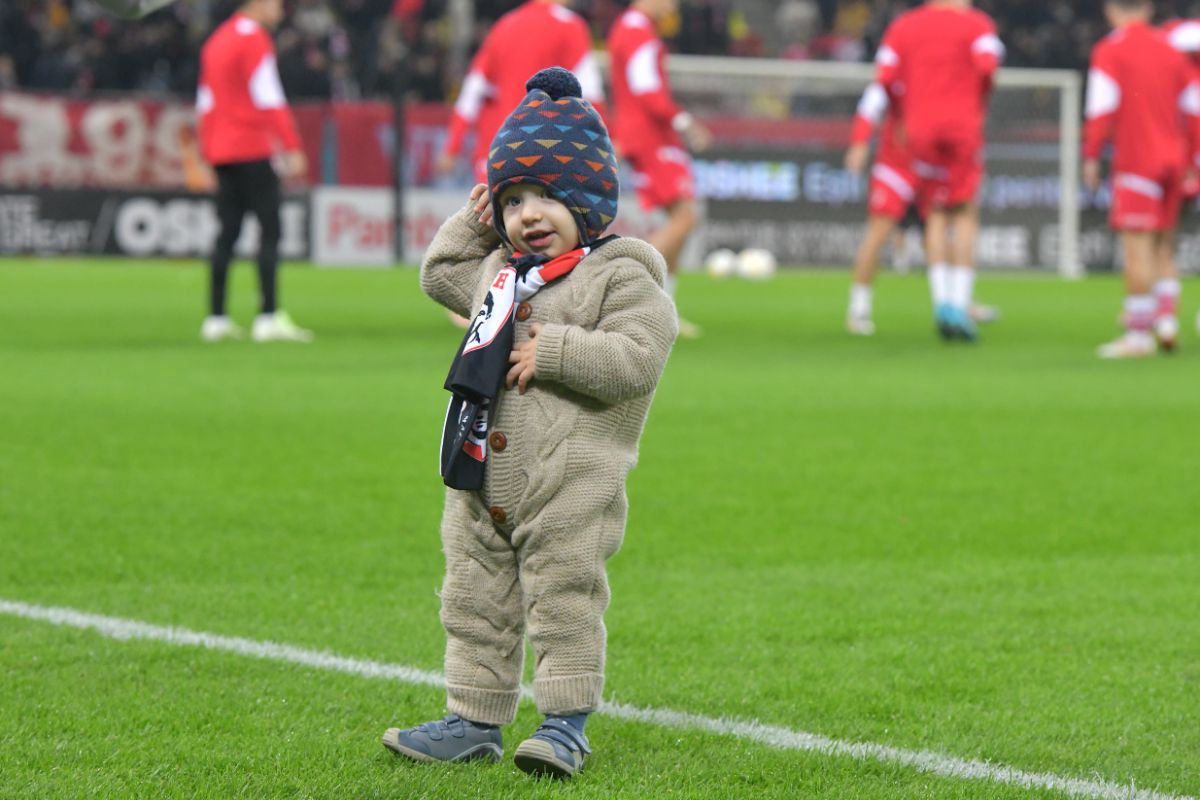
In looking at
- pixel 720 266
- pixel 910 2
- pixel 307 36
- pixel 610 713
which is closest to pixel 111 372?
pixel 610 713

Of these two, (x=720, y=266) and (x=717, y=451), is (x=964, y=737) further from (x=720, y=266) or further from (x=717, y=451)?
(x=720, y=266)

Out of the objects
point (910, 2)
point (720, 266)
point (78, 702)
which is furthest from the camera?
point (910, 2)

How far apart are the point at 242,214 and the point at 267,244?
13.4 inches

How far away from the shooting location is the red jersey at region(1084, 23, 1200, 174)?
38.7ft

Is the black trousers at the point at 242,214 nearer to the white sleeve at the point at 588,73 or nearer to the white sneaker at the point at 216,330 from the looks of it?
the white sneaker at the point at 216,330

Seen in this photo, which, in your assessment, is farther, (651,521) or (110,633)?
(651,521)

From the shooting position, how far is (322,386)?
30.1 feet

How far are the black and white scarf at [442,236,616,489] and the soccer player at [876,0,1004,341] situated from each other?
31.6 ft

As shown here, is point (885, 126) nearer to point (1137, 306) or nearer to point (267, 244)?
point (1137, 306)

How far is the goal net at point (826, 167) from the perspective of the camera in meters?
23.1

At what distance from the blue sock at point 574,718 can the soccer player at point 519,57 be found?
29.1 ft

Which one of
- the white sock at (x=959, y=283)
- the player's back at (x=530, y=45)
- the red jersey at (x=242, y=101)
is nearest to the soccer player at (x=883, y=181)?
the white sock at (x=959, y=283)

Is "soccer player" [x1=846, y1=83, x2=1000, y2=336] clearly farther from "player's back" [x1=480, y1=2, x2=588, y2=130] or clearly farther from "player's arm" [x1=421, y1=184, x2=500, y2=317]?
"player's arm" [x1=421, y1=184, x2=500, y2=317]

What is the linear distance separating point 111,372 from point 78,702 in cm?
644
